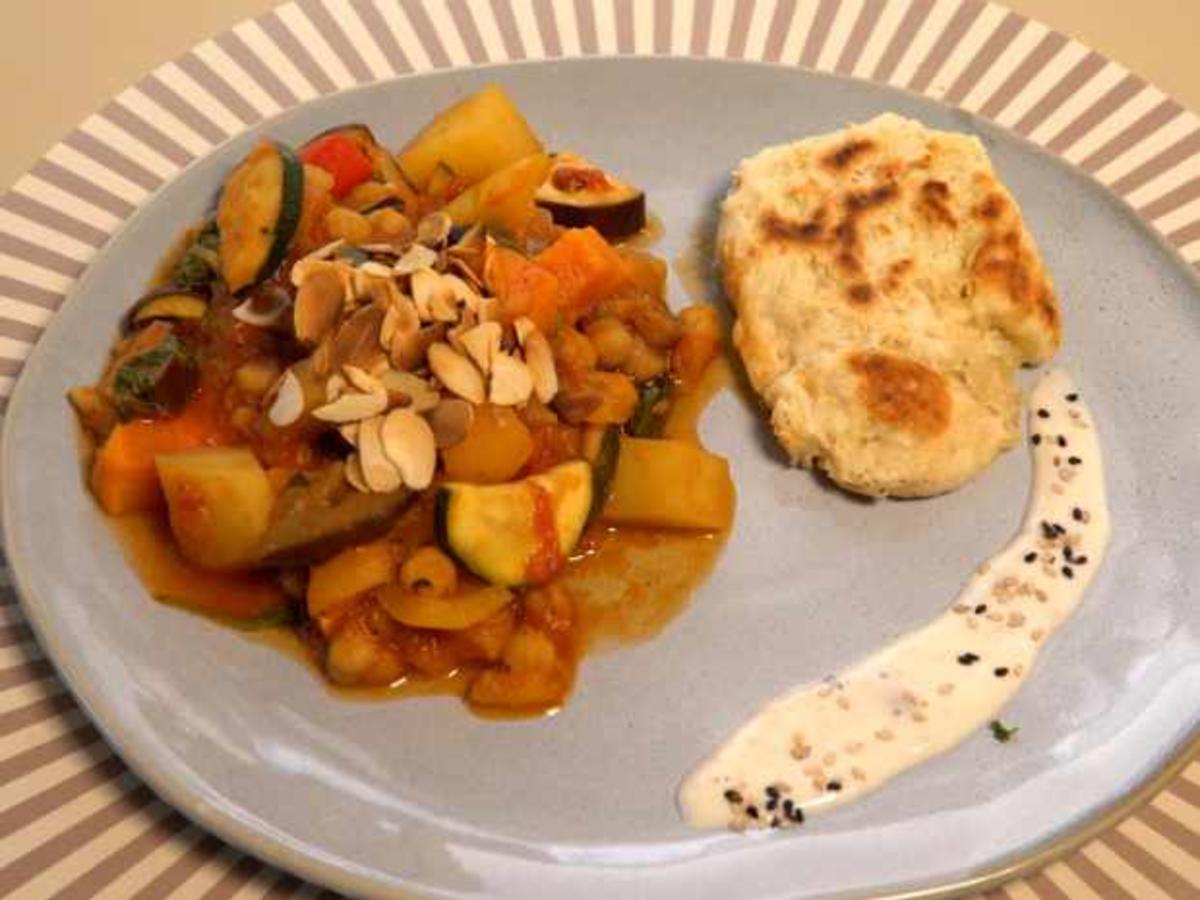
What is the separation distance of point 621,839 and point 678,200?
6.12 feet

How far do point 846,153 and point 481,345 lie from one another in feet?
3.76

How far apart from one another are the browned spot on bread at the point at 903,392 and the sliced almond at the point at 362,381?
1082mm

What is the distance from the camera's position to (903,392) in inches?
117

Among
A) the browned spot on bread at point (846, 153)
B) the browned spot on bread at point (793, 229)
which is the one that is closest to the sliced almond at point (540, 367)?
the browned spot on bread at point (793, 229)

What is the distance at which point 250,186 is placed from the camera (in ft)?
10.2

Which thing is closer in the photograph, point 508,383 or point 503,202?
point 508,383

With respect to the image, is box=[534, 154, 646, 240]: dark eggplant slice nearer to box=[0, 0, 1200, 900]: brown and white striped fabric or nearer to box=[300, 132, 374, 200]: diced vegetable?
box=[300, 132, 374, 200]: diced vegetable

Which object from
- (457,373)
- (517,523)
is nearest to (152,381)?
(457,373)

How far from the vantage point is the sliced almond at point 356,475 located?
106 inches

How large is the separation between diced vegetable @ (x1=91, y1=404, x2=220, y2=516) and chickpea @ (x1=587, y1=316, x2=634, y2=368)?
0.97 meters

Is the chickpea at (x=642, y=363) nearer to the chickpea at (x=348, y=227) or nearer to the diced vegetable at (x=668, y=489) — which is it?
the diced vegetable at (x=668, y=489)

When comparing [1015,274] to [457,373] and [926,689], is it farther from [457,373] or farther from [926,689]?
[457,373]

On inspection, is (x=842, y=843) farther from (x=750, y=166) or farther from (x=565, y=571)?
(x=750, y=166)

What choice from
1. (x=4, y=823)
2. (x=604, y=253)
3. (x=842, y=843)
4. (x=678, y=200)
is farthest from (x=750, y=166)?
(x=4, y=823)
